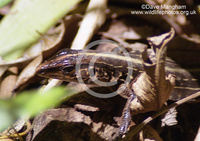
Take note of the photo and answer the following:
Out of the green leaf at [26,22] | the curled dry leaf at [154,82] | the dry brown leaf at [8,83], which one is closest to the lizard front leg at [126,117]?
the curled dry leaf at [154,82]

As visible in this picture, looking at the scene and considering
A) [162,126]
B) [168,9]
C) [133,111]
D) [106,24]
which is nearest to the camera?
[133,111]

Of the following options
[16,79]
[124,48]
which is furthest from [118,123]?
[16,79]

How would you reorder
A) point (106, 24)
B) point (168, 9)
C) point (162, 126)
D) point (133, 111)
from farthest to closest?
point (106, 24) → point (168, 9) → point (162, 126) → point (133, 111)

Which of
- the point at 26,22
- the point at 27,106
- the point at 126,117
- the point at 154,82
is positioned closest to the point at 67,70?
the point at 27,106

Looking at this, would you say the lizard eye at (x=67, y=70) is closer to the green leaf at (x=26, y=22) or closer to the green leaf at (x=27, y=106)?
the green leaf at (x=27, y=106)

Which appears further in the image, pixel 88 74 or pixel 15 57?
pixel 15 57

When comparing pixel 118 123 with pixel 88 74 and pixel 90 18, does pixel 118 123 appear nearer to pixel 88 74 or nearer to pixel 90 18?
pixel 88 74
